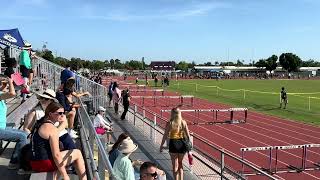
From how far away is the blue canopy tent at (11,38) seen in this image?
15773 mm

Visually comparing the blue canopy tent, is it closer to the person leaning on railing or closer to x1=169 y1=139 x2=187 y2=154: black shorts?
the person leaning on railing

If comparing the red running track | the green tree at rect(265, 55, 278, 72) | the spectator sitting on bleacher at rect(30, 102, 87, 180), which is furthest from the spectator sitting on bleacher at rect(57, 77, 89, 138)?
the green tree at rect(265, 55, 278, 72)

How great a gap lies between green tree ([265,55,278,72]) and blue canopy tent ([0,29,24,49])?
164868 millimetres

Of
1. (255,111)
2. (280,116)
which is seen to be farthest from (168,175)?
(255,111)

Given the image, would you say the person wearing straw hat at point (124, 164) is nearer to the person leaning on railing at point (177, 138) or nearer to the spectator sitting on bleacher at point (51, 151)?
the spectator sitting on bleacher at point (51, 151)

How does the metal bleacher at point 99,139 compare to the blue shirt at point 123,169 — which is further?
the metal bleacher at point 99,139

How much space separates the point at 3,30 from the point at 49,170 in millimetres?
11643

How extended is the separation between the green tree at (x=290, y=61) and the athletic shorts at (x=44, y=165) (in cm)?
18037

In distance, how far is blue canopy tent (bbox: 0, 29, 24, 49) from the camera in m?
15.8

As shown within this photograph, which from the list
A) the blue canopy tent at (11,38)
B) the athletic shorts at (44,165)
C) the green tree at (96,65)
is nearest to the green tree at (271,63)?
the green tree at (96,65)

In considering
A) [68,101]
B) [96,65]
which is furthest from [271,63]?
[68,101]

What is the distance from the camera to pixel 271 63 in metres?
176

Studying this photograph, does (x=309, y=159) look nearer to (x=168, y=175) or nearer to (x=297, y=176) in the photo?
(x=297, y=176)

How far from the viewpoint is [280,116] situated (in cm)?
2980
